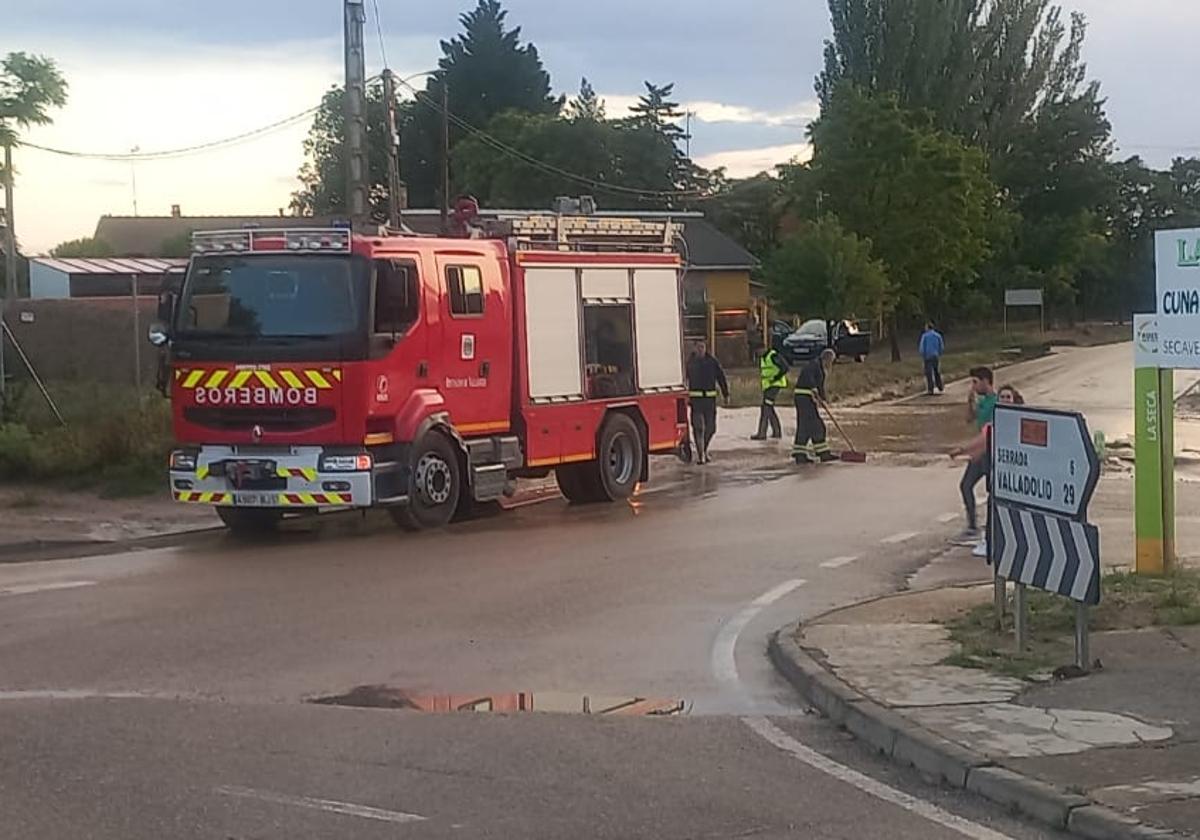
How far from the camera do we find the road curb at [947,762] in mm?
6824

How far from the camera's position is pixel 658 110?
103m

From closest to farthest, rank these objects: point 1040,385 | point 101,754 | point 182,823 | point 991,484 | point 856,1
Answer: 1. point 182,823
2. point 101,754
3. point 991,484
4. point 1040,385
5. point 856,1

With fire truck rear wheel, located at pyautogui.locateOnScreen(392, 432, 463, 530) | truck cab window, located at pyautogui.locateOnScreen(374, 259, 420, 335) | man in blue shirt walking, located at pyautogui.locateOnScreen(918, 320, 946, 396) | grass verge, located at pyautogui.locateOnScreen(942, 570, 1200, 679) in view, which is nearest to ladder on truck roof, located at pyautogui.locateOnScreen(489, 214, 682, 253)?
truck cab window, located at pyautogui.locateOnScreen(374, 259, 420, 335)

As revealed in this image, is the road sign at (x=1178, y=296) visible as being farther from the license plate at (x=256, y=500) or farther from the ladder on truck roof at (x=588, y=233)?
the ladder on truck roof at (x=588, y=233)

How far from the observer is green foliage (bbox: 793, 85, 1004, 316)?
181 feet

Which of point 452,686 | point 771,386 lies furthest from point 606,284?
point 452,686

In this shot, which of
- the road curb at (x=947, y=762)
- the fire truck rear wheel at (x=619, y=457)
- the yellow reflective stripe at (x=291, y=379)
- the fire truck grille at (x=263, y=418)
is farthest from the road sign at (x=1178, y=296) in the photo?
the fire truck rear wheel at (x=619, y=457)

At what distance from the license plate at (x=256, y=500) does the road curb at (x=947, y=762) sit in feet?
24.6

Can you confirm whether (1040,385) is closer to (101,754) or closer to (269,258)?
(269,258)

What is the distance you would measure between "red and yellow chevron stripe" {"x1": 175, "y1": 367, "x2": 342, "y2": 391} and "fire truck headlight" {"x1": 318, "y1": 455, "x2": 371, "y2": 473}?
0.67m

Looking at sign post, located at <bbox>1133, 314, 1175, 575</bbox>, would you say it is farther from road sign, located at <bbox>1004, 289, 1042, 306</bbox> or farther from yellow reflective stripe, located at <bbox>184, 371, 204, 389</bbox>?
road sign, located at <bbox>1004, 289, 1042, 306</bbox>

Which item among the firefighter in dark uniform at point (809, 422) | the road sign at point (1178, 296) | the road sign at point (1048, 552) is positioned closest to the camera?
the road sign at point (1048, 552)

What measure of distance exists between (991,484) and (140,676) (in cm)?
528

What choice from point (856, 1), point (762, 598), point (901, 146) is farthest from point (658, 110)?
point (762, 598)
